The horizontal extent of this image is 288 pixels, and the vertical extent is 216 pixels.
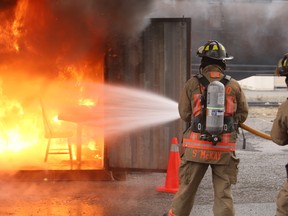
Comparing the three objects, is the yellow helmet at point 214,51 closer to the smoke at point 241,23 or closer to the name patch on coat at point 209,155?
the name patch on coat at point 209,155

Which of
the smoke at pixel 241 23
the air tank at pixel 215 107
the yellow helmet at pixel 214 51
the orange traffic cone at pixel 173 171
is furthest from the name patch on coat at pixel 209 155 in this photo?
the smoke at pixel 241 23

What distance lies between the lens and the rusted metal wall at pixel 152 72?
21.3 feet

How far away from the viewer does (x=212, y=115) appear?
4293mm

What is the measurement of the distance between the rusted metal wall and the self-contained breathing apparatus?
2029mm

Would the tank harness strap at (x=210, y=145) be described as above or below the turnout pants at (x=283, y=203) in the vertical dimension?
above

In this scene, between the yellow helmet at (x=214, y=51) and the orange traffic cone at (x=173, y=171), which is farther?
the orange traffic cone at (x=173, y=171)

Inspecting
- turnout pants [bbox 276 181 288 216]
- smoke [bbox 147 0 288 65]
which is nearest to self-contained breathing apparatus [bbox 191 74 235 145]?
turnout pants [bbox 276 181 288 216]

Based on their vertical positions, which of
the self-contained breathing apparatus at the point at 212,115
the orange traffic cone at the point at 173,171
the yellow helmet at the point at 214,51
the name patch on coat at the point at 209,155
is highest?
the yellow helmet at the point at 214,51

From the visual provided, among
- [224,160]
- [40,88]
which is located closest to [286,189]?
[224,160]

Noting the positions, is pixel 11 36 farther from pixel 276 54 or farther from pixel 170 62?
pixel 276 54

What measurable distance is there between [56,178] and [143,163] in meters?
1.23

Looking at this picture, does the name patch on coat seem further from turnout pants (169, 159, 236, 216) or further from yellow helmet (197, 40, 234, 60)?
yellow helmet (197, 40, 234, 60)

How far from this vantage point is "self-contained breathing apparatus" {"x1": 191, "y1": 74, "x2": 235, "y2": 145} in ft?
14.0

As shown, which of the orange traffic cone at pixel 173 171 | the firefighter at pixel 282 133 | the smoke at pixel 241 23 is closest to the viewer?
the firefighter at pixel 282 133
